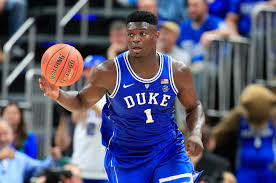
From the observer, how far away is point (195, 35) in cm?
962

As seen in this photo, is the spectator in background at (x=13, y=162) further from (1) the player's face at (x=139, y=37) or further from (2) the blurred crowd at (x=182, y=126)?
(1) the player's face at (x=139, y=37)

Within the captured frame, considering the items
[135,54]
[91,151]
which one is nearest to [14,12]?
[91,151]

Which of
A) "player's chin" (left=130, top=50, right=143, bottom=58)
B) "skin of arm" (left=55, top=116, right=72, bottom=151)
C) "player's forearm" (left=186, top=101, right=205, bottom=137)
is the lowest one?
"skin of arm" (left=55, top=116, right=72, bottom=151)

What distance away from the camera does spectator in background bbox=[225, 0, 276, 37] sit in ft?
32.7

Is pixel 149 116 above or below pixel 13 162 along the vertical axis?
above

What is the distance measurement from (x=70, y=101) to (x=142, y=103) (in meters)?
0.63

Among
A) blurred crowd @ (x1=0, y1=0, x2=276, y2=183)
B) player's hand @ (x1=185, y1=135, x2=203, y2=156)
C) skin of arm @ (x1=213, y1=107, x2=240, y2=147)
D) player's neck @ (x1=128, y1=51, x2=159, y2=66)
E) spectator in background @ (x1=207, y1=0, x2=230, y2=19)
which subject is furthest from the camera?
spectator in background @ (x1=207, y1=0, x2=230, y2=19)

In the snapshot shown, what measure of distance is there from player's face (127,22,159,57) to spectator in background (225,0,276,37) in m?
5.18

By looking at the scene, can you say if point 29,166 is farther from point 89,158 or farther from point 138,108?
point 138,108

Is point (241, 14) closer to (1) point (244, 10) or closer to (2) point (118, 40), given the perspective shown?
(1) point (244, 10)

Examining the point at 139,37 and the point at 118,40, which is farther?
the point at 118,40

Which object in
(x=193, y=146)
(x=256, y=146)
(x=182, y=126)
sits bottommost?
(x=256, y=146)

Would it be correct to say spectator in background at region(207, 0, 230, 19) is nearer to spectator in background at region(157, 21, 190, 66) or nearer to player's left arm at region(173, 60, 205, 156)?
spectator in background at region(157, 21, 190, 66)

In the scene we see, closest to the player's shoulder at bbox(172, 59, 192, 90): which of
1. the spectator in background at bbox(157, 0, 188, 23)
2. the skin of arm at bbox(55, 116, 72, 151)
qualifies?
the skin of arm at bbox(55, 116, 72, 151)
